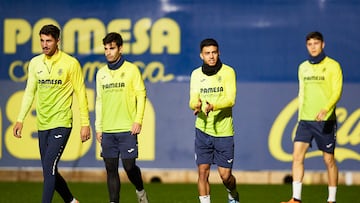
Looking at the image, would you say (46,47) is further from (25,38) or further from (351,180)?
(351,180)

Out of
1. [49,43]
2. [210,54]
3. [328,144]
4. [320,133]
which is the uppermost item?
[49,43]

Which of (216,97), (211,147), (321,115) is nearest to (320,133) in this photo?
(321,115)

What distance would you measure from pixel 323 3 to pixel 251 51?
4.40 ft

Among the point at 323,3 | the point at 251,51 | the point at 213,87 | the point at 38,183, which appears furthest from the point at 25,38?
the point at 213,87

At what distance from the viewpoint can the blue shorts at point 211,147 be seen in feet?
39.8

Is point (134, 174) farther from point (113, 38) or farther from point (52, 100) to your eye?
point (113, 38)

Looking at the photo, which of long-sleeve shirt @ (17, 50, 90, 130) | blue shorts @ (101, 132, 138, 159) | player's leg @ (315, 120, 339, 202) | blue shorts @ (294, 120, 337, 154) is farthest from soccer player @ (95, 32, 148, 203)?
player's leg @ (315, 120, 339, 202)

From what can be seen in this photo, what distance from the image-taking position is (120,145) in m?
12.1

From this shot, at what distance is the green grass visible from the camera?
14555 millimetres

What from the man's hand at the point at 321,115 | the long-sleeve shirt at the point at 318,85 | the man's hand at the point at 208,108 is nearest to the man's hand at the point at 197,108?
the man's hand at the point at 208,108

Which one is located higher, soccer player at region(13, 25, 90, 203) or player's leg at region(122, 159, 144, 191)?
soccer player at region(13, 25, 90, 203)

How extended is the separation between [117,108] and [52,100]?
0.79 meters

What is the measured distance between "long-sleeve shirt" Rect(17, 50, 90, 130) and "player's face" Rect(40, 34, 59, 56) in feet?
0.25

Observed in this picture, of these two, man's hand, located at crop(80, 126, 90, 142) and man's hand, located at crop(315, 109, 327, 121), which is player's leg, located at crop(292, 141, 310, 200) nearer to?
man's hand, located at crop(315, 109, 327, 121)
